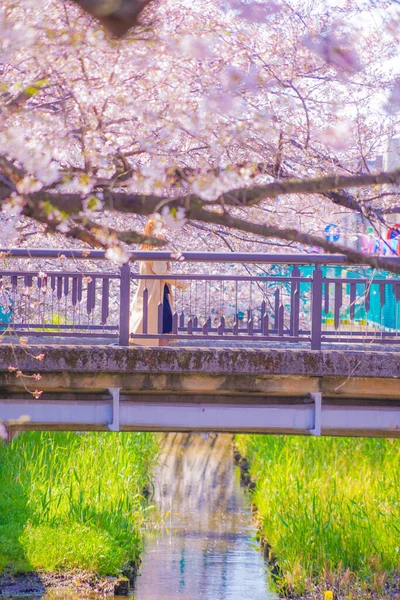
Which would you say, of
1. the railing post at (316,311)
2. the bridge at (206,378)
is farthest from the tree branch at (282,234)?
the railing post at (316,311)

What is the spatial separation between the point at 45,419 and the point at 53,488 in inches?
125

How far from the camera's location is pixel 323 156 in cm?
852

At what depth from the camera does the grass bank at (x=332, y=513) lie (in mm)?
9438

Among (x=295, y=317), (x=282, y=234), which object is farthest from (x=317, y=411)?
A: (x=282, y=234)

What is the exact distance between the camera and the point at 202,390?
8047 mm

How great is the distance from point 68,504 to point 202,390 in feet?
11.2

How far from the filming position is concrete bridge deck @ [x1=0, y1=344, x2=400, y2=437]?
25.6ft

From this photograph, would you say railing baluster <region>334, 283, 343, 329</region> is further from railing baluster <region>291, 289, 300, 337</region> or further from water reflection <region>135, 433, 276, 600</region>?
water reflection <region>135, 433, 276, 600</region>

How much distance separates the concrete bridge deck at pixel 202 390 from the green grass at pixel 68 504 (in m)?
2.23

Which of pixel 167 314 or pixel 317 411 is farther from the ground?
pixel 167 314

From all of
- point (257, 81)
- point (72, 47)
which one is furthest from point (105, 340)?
point (72, 47)

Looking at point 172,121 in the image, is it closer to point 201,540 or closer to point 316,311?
point 316,311

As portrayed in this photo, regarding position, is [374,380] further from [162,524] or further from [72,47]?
[162,524]

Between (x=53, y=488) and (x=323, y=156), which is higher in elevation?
(x=323, y=156)
